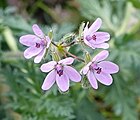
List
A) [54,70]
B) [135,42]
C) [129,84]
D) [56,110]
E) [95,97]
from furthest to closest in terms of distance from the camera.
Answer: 1. [95,97]
2. [129,84]
3. [135,42]
4. [56,110]
5. [54,70]

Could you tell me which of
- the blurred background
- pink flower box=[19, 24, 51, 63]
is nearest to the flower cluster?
pink flower box=[19, 24, 51, 63]

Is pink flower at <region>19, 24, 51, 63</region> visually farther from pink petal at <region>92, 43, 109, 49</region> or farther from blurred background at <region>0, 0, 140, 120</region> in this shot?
blurred background at <region>0, 0, 140, 120</region>

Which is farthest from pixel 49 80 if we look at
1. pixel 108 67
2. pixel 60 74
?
pixel 108 67

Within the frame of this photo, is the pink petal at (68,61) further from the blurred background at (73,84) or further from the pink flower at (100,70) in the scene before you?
the blurred background at (73,84)

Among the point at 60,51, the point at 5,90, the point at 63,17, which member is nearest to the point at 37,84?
the point at 5,90

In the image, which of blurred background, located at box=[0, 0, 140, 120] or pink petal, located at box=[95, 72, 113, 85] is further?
blurred background, located at box=[0, 0, 140, 120]

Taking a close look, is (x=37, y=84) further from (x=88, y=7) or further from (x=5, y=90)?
(x=88, y=7)

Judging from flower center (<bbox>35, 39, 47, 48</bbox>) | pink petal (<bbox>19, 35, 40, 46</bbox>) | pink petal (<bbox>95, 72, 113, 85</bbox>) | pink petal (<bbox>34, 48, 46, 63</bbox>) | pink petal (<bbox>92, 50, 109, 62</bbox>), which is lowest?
pink petal (<bbox>95, 72, 113, 85</bbox>)
